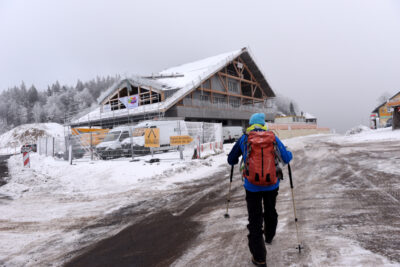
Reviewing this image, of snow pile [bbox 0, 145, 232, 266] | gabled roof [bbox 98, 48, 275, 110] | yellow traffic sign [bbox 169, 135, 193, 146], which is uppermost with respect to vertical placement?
gabled roof [bbox 98, 48, 275, 110]

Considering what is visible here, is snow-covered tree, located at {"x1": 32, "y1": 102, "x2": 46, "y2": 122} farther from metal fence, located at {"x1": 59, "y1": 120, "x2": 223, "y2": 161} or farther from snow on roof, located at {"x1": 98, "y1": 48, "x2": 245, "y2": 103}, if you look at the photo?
metal fence, located at {"x1": 59, "y1": 120, "x2": 223, "y2": 161}

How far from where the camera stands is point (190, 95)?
109ft

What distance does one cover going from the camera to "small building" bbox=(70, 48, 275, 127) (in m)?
30.4

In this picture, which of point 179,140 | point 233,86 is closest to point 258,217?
point 179,140

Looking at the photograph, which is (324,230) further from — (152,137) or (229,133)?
(229,133)

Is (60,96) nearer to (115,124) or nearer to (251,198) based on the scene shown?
(115,124)

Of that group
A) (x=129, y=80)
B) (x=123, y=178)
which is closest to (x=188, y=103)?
(x=129, y=80)

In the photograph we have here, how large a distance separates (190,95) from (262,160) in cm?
3105

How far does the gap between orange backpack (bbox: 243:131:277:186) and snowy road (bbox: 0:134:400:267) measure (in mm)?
1059

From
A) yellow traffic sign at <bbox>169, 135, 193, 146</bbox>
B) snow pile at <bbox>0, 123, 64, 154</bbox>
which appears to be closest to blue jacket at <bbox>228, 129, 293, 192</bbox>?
yellow traffic sign at <bbox>169, 135, 193, 146</bbox>

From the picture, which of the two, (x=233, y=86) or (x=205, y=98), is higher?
(x=233, y=86)

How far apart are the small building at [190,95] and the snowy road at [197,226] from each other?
21770mm

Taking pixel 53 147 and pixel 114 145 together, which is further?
pixel 53 147

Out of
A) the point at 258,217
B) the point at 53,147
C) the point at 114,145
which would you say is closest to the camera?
the point at 258,217
